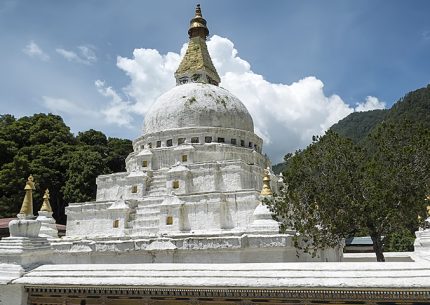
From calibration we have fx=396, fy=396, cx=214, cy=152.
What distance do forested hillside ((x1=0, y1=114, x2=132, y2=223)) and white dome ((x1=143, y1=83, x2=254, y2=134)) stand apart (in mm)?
13881

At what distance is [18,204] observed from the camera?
42.9 m

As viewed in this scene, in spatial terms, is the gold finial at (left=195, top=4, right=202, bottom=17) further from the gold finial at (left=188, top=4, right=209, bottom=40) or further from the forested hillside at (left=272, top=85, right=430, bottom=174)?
the forested hillside at (left=272, top=85, right=430, bottom=174)

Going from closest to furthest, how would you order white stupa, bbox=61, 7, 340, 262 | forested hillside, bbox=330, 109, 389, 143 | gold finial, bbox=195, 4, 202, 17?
white stupa, bbox=61, 7, 340, 262, gold finial, bbox=195, 4, 202, 17, forested hillside, bbox=330, 109, 389, 143

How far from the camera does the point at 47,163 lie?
47.1 metres

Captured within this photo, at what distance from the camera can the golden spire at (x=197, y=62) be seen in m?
38.5

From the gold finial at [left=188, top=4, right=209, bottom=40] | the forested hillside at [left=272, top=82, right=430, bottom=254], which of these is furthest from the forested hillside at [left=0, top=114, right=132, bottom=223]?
the forested hillside at [left=272, top=82, right=430, bottom=254]

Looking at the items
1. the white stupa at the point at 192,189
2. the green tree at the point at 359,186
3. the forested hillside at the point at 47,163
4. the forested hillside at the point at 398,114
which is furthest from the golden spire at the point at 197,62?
the forested hillside at the point at 398,114

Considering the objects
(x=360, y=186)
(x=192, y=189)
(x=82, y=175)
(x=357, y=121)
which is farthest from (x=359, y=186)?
(x=357, y=121)

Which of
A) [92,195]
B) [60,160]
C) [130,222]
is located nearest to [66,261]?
[130,222]

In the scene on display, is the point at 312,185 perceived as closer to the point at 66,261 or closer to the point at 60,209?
the point at 66,261

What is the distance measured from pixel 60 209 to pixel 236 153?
27339 millimetres

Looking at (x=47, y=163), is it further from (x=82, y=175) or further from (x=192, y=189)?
(x=192, y=189)

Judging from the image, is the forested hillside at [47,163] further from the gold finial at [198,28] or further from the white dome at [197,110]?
the gold finial at [198,28]

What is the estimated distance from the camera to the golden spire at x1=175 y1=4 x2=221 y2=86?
38.5 meters
